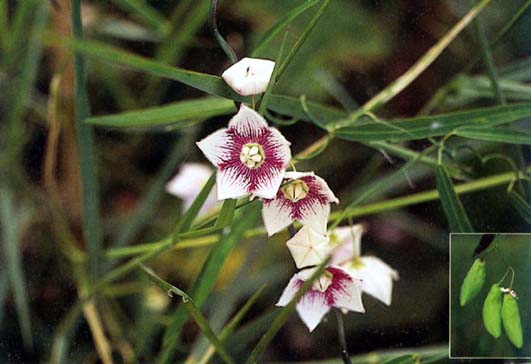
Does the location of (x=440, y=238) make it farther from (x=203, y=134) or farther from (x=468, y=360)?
(x=203, y=134)

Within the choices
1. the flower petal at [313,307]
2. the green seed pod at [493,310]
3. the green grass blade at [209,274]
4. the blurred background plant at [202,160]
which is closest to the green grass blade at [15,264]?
the blurred background plant at [202,160]

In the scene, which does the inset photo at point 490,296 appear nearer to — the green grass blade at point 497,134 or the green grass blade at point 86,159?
the green grass blade at point 497,134

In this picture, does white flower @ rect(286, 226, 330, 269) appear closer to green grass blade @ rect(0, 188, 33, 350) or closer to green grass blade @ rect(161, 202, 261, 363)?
green grass blade @ rect(161, 202, 261, 363)

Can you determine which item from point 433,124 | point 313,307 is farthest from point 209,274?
point 433,124

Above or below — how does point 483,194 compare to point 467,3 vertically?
below

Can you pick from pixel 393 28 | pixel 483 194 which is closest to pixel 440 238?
pixel 483 194

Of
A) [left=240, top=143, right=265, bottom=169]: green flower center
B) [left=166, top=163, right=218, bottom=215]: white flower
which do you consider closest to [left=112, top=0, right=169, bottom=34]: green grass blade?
[left=166, top=163, right=218, bottom=215]: white flower
